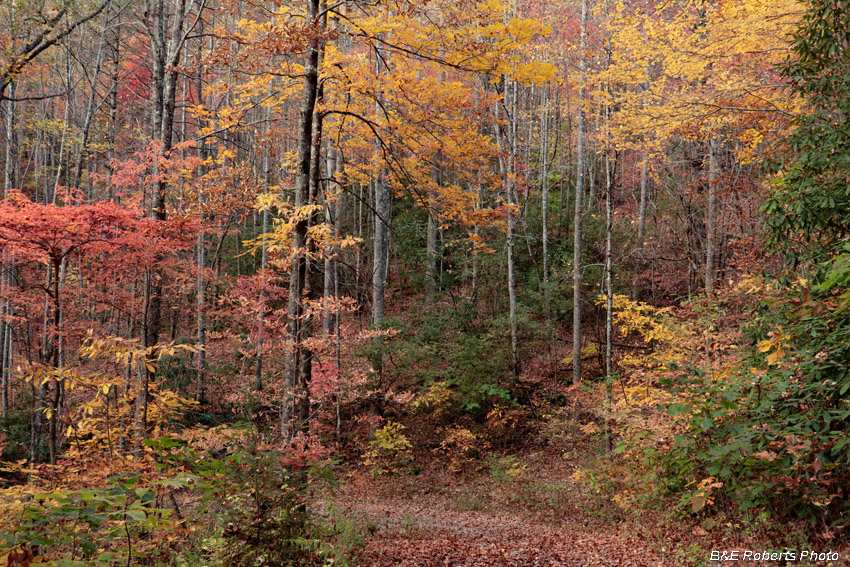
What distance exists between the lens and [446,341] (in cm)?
1413

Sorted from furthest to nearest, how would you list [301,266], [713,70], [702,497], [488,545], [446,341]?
[446,341], [713,70], [488,545], [301,266], [702,497]

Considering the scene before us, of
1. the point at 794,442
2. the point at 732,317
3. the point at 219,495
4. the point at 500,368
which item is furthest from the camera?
the point at 500,368

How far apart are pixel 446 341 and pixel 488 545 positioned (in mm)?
8015

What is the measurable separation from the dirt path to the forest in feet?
0.20

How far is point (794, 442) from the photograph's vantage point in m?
4.01

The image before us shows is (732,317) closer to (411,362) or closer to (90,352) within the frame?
(411,362)

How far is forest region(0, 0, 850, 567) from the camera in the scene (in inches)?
167

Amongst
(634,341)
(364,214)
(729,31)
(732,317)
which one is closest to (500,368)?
(634,341)

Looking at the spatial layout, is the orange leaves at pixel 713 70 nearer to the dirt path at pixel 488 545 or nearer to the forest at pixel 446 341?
the forest at pixel 446 341

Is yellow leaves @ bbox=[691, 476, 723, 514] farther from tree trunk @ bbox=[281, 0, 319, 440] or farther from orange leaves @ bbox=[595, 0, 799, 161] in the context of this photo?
orange leaves @ bbox=[595, 0, 799, 161]

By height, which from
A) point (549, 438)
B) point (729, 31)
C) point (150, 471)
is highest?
point (729, 31)

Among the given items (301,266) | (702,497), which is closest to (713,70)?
(702,497)

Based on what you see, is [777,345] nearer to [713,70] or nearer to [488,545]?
[488,545]

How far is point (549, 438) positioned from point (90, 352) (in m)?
10.4
